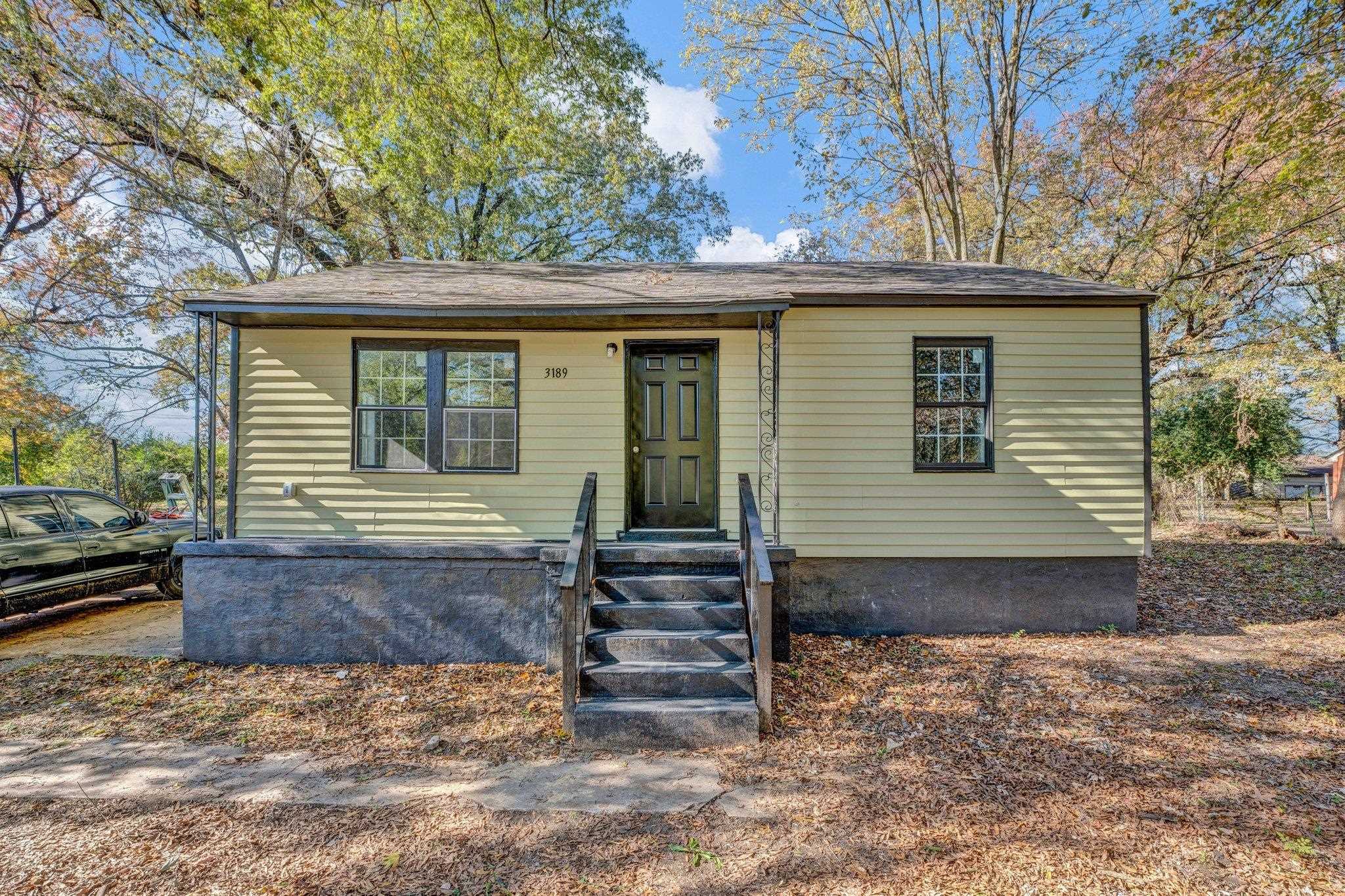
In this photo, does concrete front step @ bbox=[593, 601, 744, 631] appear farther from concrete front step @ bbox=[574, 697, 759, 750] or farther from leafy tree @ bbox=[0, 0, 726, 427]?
leafy tree @ bbox=[0, 0, 726, 427]

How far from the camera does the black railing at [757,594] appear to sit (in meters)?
3.96

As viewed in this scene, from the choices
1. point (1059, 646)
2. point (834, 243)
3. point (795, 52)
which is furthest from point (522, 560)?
point (834, 243)

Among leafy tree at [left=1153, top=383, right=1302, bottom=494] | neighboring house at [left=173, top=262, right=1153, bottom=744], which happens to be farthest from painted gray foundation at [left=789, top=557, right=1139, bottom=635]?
leafy tree at [left=1153, top=383, right=1302, bottom=494]

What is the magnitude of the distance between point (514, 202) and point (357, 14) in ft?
17.2

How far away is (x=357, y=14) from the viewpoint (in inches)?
363

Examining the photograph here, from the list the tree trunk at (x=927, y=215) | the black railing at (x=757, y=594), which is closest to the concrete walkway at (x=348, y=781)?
the black railing at (x=757, y=594)

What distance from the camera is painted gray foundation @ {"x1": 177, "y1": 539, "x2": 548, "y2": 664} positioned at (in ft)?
18.0

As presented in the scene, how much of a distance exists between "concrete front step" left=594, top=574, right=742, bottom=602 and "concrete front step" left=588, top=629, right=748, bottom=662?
1.75 ft

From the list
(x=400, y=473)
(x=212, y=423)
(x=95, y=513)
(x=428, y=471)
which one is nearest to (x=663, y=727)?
A: (x=428, y=471)

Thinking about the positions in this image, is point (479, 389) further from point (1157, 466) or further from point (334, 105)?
point (1157, 466)

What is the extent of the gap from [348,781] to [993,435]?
6352 mm

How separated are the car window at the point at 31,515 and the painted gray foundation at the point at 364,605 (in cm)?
242

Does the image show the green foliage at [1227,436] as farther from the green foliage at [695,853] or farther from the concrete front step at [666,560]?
the green foliage at [695,853]

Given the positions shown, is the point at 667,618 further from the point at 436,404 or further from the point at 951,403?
the point at 951,403
